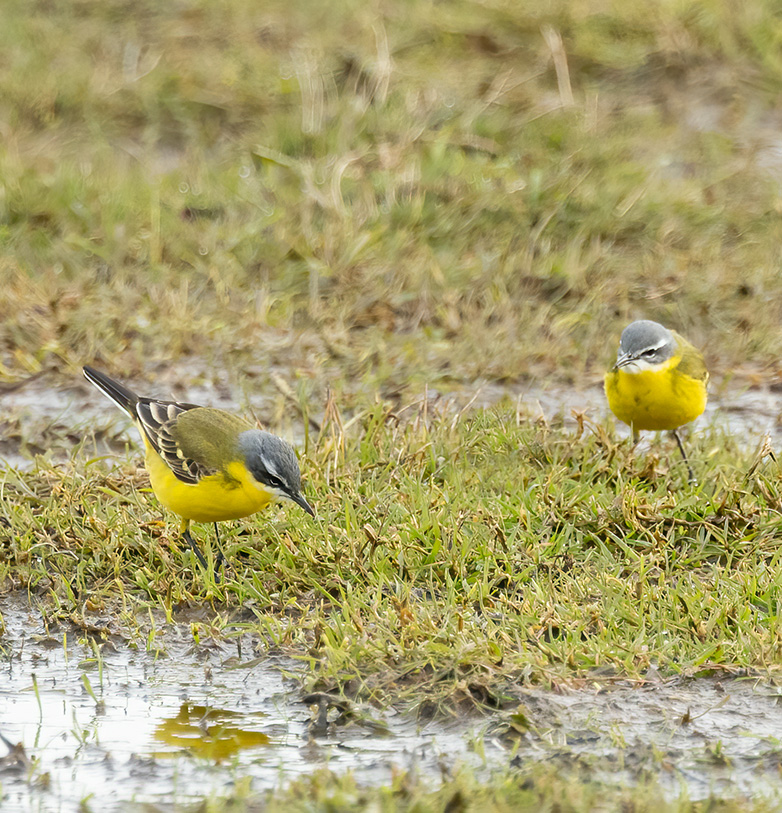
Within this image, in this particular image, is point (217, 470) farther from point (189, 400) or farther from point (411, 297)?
point (411, 297)

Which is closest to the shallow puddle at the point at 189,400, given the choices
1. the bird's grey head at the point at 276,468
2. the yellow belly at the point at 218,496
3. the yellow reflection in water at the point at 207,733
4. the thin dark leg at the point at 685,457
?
the thin dark leg at the point at 685,457

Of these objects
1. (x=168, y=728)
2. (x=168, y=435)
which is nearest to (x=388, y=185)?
(x=168, y=435)

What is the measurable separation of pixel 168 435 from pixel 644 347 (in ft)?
7.70

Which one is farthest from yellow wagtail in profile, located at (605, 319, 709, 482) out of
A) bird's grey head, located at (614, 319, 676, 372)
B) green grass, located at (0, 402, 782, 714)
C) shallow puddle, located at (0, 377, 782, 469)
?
shallow puddle, located at (0, 377, 782, 469)

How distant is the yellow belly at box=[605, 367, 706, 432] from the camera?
6473mm

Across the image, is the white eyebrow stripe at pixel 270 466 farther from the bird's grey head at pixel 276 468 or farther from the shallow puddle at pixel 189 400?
the shallow puddle at pixel 189 400

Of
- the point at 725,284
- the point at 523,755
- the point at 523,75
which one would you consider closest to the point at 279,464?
the point at 523,755

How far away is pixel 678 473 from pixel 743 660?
68.1 inches

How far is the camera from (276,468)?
→ 5.55m

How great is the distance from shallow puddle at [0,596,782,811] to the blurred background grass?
3.15 meters

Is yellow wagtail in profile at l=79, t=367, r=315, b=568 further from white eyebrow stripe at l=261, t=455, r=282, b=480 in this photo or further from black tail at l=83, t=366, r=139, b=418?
black tail at l=83, t=366, r=139, b=418

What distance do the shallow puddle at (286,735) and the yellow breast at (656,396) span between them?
75.1 inches

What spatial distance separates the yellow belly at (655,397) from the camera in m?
6.47

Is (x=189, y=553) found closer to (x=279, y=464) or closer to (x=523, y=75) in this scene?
(x=279, y=464)
